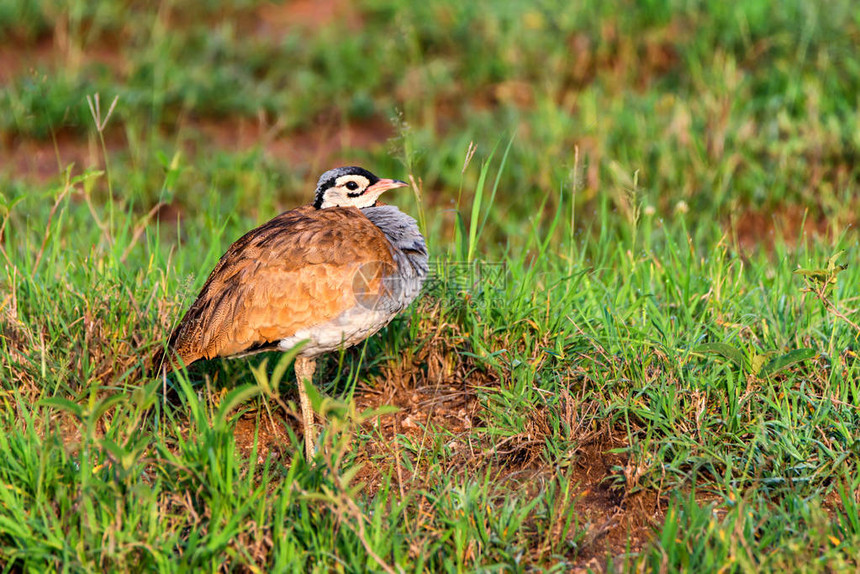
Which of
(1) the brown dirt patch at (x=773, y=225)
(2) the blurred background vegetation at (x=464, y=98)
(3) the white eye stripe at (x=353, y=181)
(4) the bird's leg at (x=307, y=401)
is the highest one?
(3) the white eye stripe at (x=353, y=181)

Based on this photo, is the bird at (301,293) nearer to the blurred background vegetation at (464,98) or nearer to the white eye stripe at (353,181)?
the white eye stripe at (353,181)

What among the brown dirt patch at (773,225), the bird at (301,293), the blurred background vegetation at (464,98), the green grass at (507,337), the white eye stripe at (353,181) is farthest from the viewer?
the blurred background vegetation at (464,98)

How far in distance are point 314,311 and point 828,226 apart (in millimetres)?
3370

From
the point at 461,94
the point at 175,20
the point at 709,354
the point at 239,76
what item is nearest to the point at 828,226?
the point at 709,354

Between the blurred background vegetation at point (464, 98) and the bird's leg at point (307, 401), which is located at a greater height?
the blurred background vegetation at point (464, 98)

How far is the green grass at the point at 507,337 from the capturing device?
3299mm

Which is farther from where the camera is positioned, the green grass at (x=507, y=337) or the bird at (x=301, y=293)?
the bird at (x=301, y=293)

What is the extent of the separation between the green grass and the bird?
0.25 meters

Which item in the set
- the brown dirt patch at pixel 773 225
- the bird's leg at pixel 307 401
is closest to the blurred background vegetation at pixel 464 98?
the brown dirt patch at pixel 773 225

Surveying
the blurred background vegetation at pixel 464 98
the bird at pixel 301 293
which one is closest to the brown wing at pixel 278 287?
the bird at pixel 301 293

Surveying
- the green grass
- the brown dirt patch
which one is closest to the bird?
the green grass

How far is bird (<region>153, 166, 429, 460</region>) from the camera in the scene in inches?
153

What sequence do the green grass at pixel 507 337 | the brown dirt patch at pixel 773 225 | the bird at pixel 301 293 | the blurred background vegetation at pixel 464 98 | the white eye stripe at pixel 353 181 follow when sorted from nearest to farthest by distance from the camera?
the green grass at pixel 507 337 < the bird at pixel 301 293 < the white eye stripe at pixel 353 181 < the brown dirt patch at pixel 773 225 < the blurred background vegetation at pixel 464 98

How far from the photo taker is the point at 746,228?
6402mm
